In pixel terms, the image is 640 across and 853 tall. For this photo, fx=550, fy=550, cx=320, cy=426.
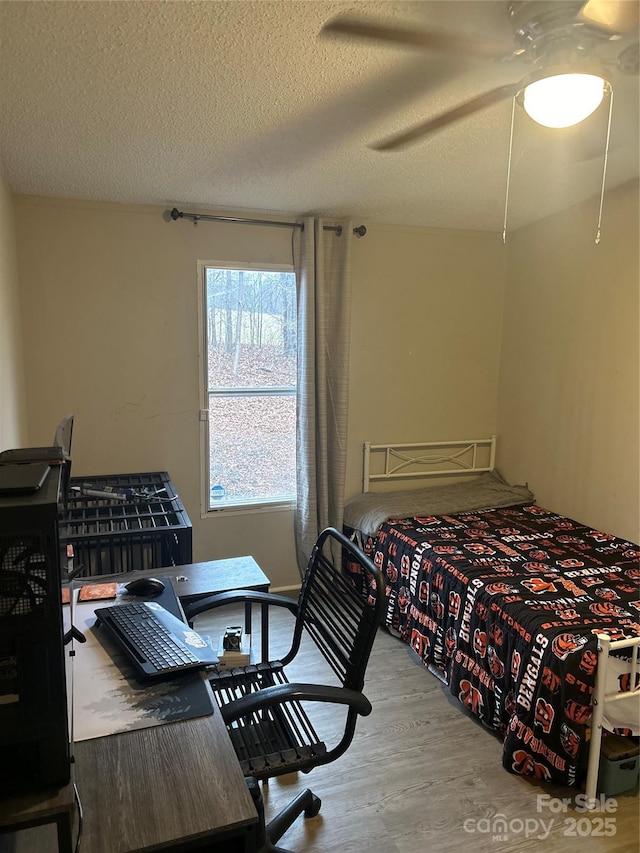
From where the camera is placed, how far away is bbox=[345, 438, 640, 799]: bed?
191 centimetres

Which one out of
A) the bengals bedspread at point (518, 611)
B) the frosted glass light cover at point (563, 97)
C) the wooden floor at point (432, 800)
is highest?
the frosted glass light cover at point (563, 97)

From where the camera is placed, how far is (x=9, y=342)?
8.36ft

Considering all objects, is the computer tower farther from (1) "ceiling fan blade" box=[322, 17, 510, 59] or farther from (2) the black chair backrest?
(1) "ceiling fan blade" box=[322, 17, 510, 59]

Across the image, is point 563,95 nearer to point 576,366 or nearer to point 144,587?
point 144,587

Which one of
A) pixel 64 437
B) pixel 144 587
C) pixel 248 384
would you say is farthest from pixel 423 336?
pixel 64 437

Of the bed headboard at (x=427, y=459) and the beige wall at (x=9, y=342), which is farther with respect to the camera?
the bed headboard at (x=427, y=459)

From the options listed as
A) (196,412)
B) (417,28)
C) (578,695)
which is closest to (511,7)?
(417,28)

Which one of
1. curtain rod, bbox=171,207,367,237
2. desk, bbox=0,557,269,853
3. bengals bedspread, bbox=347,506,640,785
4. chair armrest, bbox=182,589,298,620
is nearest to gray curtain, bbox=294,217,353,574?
curtain rod, bbox=171,207,367,237

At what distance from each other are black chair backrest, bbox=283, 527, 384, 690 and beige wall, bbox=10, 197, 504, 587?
1649 millimetres

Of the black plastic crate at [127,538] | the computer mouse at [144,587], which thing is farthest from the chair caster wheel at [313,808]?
the black plastic crate at [127,538]

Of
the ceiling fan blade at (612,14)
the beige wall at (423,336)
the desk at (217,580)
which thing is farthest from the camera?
the beige wall at (423,336)

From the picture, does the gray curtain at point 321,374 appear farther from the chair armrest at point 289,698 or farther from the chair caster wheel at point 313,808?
the chair armrest at point 289,698

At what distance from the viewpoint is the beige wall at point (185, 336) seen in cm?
303

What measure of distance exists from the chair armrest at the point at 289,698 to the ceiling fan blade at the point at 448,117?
1.72 m
